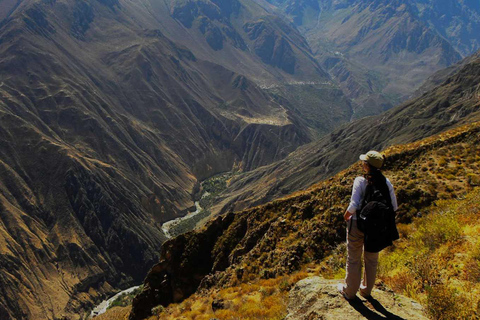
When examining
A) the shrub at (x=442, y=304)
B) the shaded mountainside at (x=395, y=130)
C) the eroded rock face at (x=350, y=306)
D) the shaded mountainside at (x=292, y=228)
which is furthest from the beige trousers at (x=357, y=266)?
the shaded mountainside at (x=395, y=130)

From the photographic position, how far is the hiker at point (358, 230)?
26.1 feet

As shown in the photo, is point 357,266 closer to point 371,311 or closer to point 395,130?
point 371,311

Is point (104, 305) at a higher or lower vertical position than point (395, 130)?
lower

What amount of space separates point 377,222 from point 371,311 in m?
2.05

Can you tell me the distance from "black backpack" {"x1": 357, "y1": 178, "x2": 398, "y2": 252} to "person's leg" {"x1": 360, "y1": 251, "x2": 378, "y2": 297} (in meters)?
0.29

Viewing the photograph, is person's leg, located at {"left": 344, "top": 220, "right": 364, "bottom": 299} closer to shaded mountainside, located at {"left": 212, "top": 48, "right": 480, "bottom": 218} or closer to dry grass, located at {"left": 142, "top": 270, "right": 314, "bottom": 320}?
dry grass, located at {"left": 142, "top": 270, "right": 314, "bottom": 320}

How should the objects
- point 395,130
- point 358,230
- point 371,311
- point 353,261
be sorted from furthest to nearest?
1. point 395,130
2. point 353,261
3. point 358,230
4. point 371,311

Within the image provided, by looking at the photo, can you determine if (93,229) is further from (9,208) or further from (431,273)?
(431,273)

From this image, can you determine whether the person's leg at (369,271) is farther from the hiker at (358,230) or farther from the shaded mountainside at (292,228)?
the shaded mountainside at (292,228)

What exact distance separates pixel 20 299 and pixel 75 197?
4540 centimetres

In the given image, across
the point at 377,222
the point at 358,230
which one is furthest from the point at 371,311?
the point at 377,222

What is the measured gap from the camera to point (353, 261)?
822 centimetres

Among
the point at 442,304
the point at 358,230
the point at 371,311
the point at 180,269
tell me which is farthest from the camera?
the point at 180,269

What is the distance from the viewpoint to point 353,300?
26.9ft
